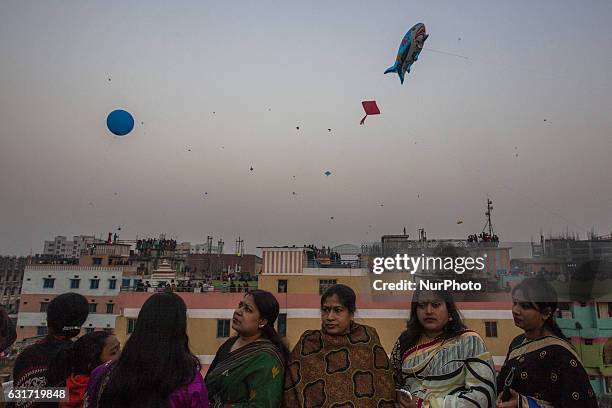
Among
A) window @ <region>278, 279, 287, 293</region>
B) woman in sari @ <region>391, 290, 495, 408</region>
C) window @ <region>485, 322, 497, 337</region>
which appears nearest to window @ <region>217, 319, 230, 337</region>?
window @ <region>278, 279, 287, 293</region>

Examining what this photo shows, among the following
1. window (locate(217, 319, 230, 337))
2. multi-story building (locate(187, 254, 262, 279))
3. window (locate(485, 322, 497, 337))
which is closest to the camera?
window (locate(485, 322, 497, 337))

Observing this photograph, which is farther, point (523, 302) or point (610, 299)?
point (610, 299)

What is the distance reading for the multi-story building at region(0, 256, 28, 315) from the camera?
3416 cm

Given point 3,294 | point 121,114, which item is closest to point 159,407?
point 121,114

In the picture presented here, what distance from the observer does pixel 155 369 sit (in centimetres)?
149

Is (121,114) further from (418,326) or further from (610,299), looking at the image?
(610,299)

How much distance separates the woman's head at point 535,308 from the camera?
7.30ft

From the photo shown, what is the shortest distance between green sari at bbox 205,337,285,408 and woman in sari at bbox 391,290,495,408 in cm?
64

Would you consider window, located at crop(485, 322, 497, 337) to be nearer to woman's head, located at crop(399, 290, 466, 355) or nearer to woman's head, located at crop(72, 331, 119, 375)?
woman's head, located at crop(399, 290, 466, 355)

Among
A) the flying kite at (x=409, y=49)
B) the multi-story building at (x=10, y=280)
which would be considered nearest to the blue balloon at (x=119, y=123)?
the flying kite at (x=409, y=49)

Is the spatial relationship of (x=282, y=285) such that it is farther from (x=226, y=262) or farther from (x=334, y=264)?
(x=226, y=262)

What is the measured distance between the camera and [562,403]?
2.01m

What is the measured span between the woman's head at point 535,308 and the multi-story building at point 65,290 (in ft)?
68.3

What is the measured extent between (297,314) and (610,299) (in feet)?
29.8
